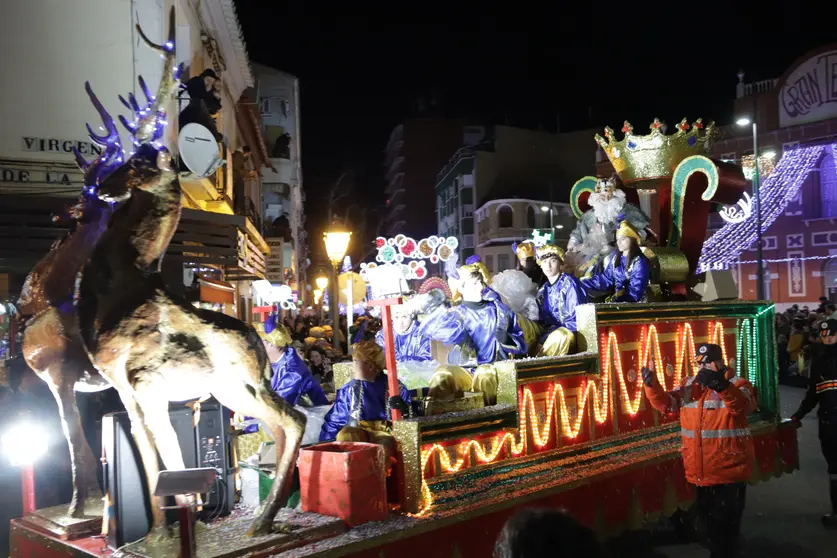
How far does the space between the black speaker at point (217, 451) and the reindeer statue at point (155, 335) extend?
0.47 meters

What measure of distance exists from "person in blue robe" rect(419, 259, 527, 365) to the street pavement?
94.8 inches

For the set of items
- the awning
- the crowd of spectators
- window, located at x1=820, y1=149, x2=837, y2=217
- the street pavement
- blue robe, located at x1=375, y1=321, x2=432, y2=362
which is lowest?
the street pavement

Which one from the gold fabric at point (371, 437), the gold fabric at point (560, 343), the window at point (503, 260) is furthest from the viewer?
the window at point (503, 260)

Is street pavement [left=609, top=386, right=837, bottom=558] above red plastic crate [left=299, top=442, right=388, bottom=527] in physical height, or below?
below

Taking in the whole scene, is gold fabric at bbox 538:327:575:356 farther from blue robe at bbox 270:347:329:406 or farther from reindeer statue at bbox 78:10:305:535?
reindeer statue at bbox 78:10:305:535

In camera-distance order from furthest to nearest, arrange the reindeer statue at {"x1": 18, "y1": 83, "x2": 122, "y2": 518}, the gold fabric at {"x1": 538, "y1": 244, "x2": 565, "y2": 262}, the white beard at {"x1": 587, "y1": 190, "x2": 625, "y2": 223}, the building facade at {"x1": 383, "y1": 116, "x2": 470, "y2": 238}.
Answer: the building facade at {"x1": 383, "y1": 116, "x2": 470, "y2": 238}
the white beard at {"x1": 587, "y1": 190, "x2": 625, "y2": 223}
the gold fabric at {"x1": 538, "y1": 244, "x2": 565, "y2": 262}
the reindeer statue at {"x1": 18, "y1": 83, "x2": 122, "y2": 518}

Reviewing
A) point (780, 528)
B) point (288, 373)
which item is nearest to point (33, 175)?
point (288, 373)

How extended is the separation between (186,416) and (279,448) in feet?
2.28

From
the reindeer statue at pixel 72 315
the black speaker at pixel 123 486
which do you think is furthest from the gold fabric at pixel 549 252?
the black speaker at pixel 123 486

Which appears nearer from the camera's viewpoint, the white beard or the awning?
the white beard

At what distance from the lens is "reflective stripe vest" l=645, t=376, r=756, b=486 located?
5664mm

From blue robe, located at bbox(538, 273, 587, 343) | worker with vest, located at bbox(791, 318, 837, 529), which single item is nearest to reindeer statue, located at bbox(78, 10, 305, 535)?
blue robe, located at bbox(538, 273, 587, 343)

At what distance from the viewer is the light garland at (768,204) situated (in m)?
25.2

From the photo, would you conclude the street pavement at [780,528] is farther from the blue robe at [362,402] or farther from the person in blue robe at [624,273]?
the blue robe at [362,402]
